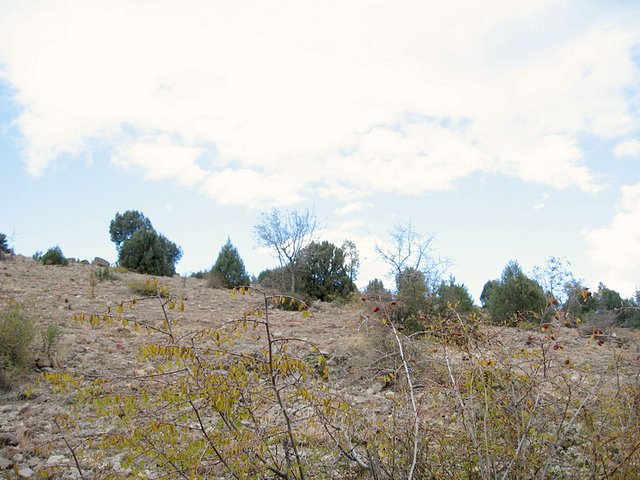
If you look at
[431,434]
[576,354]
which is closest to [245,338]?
[576,354]

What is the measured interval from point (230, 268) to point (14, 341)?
15.8m

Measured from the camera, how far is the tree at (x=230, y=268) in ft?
71.5

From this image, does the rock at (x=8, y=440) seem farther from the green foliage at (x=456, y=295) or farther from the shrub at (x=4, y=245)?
the shrub at (x=4, y=245)

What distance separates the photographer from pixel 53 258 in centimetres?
1925

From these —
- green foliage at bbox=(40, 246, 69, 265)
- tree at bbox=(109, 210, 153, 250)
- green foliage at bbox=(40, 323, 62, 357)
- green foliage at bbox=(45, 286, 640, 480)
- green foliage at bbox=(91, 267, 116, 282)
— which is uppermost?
tree at bbox=(109, 210, 153, 250)

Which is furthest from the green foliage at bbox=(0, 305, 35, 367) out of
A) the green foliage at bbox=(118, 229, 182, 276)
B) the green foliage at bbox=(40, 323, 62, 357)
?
the green foliage at bbox=(118, 229, 182, 276)

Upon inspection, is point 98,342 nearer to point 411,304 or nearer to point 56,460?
point 56,460

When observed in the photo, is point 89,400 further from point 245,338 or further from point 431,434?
point 245,338

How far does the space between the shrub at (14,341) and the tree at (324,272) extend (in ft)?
49.1

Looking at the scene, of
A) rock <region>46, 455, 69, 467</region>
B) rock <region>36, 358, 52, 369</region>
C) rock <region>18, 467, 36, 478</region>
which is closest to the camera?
rock <region>18, 467, 36, 478</region>

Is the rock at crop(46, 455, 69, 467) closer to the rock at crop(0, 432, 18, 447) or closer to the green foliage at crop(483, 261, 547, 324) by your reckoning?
the rock at crop(0, 432, 18, 447)

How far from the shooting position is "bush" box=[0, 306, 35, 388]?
617 centimetres

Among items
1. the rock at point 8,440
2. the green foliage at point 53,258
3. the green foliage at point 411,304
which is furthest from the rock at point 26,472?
the green foliage at point 53,258

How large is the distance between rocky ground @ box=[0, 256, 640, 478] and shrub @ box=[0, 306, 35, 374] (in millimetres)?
228
